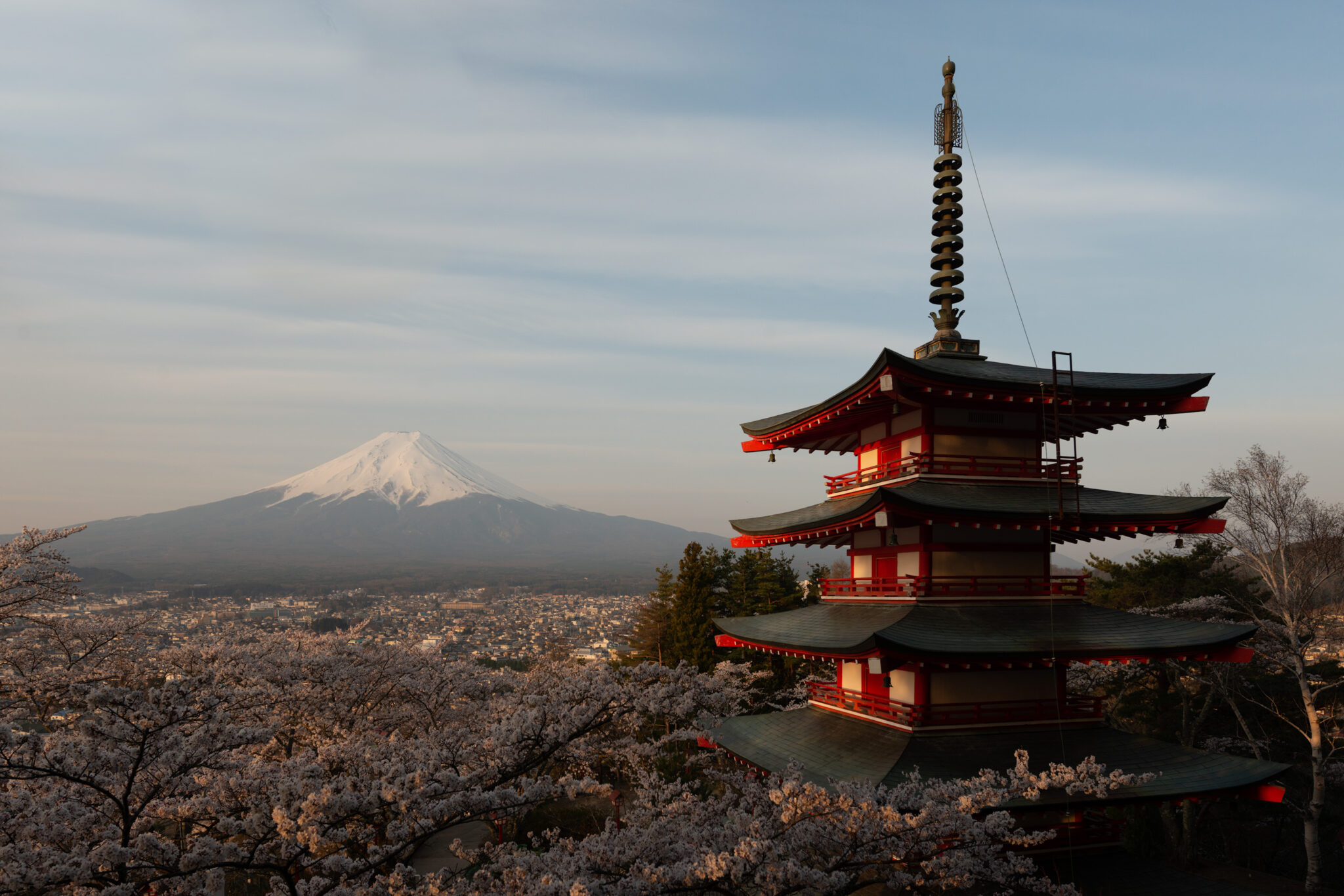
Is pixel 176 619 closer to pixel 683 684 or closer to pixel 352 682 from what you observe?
pixel 352 682

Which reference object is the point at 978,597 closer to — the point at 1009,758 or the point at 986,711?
the point at 986,711

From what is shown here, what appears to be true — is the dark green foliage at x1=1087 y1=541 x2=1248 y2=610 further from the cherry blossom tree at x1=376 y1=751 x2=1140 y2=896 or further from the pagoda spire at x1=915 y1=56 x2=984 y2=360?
the cherry blossom tree at x1=376 y1=751 x2=1140 y2=896

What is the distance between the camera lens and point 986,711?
12.8 m

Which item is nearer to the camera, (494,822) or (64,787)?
(64,787)

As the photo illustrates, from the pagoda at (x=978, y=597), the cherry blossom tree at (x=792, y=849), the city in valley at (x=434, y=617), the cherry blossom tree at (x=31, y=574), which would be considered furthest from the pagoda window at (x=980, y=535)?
the cherry blossom tree at (x=31, y=574)

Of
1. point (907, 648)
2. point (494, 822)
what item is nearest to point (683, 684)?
→ point (907, 648)

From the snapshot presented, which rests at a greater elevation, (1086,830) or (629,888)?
(629,888)

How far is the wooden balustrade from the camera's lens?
41.6 ft

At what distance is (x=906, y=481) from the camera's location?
13836mm

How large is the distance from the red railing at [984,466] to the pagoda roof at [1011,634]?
2.52m

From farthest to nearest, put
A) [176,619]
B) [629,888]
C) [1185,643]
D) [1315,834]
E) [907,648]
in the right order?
[176,619]
[1315,834]
[1185,643]
[907,648]
[629,888]

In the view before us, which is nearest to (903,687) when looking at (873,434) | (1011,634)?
(1011,634)

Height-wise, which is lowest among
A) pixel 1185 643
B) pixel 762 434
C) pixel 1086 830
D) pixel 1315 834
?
pixel 1315 834

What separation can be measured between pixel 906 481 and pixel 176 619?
80.6m
